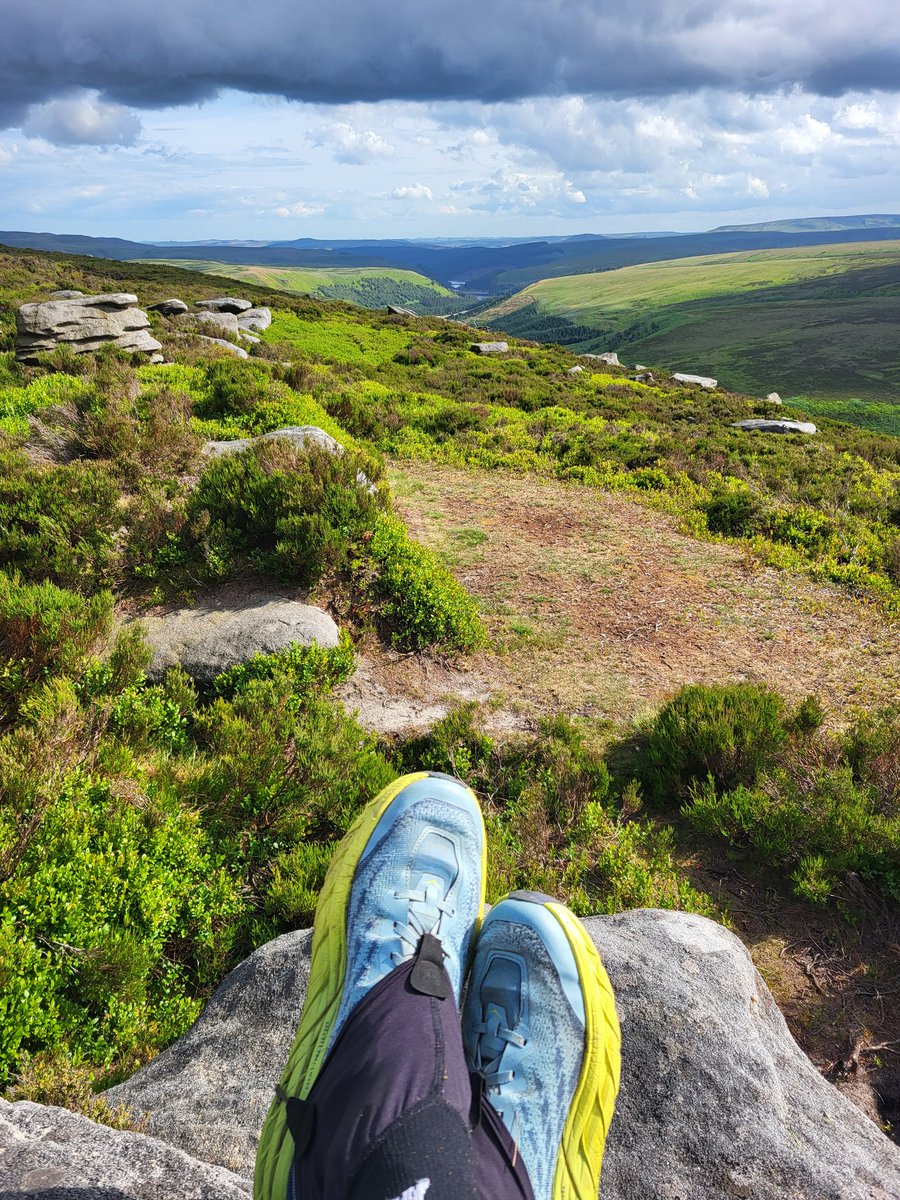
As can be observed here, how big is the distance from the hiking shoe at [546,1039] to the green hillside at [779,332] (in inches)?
2078

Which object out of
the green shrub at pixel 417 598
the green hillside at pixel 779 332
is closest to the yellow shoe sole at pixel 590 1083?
the green shrub at pixel 417 598

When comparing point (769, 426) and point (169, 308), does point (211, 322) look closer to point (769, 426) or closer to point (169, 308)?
point (169, 308)

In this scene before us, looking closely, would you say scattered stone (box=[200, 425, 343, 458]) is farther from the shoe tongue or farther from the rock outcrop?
the rock outcrop

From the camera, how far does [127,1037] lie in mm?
2635

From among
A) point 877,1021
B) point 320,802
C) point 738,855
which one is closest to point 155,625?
point 320,802

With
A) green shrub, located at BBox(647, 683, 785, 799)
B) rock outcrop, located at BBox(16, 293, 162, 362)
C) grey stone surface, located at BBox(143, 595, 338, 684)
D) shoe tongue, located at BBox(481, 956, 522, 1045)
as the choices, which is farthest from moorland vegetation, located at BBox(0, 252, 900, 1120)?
rock outcrop, located at BBox(16, 293, 162, 362)

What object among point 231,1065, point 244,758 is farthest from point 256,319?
point 231,1065

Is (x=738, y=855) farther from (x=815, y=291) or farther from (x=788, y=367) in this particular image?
(x=815, y=291)

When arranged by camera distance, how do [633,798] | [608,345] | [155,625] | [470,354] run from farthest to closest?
[608,345]
[470,354]
[155,625]
[633,798]

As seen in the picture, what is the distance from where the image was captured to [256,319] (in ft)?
107

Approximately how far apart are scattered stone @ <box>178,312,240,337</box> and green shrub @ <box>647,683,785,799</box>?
945 inches

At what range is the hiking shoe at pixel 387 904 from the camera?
2.10 metres

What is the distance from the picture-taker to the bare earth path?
231 inches

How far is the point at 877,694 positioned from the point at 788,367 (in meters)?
93.8
